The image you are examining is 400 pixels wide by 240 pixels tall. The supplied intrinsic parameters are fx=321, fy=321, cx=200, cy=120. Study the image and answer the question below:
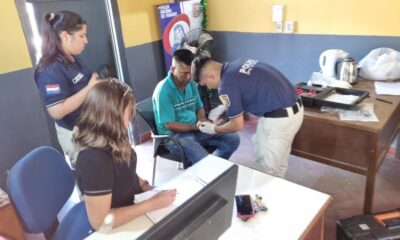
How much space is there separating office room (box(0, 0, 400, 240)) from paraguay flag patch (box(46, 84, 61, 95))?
1.59ft

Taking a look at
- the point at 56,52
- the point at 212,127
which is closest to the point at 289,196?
the point at 212,127

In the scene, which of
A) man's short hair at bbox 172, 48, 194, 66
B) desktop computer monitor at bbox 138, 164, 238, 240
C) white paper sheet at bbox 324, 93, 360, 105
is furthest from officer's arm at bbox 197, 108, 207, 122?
desktop computer monitor at bbox 138, 164, 238, 240

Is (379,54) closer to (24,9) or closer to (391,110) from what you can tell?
(391,110)

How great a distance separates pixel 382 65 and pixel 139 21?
2.23m

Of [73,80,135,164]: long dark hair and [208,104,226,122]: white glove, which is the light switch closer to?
[208,104,226,122]: white glove

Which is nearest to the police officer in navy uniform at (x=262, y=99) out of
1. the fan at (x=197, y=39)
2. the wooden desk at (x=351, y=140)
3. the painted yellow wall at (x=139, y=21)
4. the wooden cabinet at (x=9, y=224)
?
the wooden desk at (x=351, y=140)

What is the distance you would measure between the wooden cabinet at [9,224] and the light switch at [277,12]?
2.67 metres

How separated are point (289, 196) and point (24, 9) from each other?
7.50ft

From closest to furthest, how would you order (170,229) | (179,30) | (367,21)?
(170,229), (367,21), (179,30)

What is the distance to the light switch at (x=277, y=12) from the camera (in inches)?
120

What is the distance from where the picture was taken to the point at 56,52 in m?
1.72

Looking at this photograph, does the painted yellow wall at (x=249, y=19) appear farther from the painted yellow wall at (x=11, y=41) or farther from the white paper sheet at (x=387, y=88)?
the white paper sheet at (x=387, y=88)

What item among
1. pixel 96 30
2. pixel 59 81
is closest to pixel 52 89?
pixel 59 81

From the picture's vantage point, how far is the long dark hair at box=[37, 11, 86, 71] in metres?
1.70
